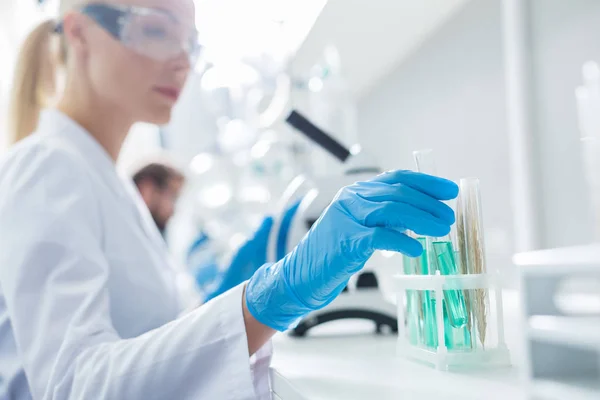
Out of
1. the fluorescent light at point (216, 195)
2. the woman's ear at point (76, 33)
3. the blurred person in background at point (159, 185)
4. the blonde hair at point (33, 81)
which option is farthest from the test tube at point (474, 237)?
the blurred person in background at point (159, 185)

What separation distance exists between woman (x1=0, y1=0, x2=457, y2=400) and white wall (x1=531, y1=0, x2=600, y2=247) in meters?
0.81

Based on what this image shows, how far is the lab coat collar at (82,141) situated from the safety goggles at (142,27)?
24 cm

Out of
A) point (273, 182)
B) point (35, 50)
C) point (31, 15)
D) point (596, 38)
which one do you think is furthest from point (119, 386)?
point (31, 15)

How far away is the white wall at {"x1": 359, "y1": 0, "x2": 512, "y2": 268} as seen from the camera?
1.67 metres

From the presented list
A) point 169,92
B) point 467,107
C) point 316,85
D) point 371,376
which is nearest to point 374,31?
point 316,85

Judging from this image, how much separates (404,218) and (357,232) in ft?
0.21

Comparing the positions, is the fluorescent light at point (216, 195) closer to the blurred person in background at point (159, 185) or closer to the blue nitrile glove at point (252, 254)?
the blurred person in background at point (159, 185)

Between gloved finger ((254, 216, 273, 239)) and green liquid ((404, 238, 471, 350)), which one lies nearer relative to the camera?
green liquid ((404, 238, 471, 350))

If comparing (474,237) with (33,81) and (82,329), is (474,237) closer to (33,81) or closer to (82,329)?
(82,329)

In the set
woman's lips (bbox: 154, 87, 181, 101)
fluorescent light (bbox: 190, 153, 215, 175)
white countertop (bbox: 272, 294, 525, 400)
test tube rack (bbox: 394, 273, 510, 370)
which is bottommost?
white countertop (bbox: 272, 294, 525, 400)

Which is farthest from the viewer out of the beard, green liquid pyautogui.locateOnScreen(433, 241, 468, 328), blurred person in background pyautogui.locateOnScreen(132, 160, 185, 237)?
the beard

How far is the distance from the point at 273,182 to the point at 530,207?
1794 mm

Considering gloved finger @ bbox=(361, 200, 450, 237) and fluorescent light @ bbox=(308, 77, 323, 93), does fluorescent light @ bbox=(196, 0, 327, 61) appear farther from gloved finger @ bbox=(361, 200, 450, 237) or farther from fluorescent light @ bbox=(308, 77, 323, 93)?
gloved finger @ bbox=(361, 200, 450, 237)

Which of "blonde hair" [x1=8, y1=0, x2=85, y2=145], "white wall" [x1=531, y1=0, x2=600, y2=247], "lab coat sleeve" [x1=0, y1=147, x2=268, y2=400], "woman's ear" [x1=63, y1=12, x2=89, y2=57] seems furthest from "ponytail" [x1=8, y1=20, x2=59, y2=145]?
"white wall" [x1=531, y1=0, x2=600, y2=247]
